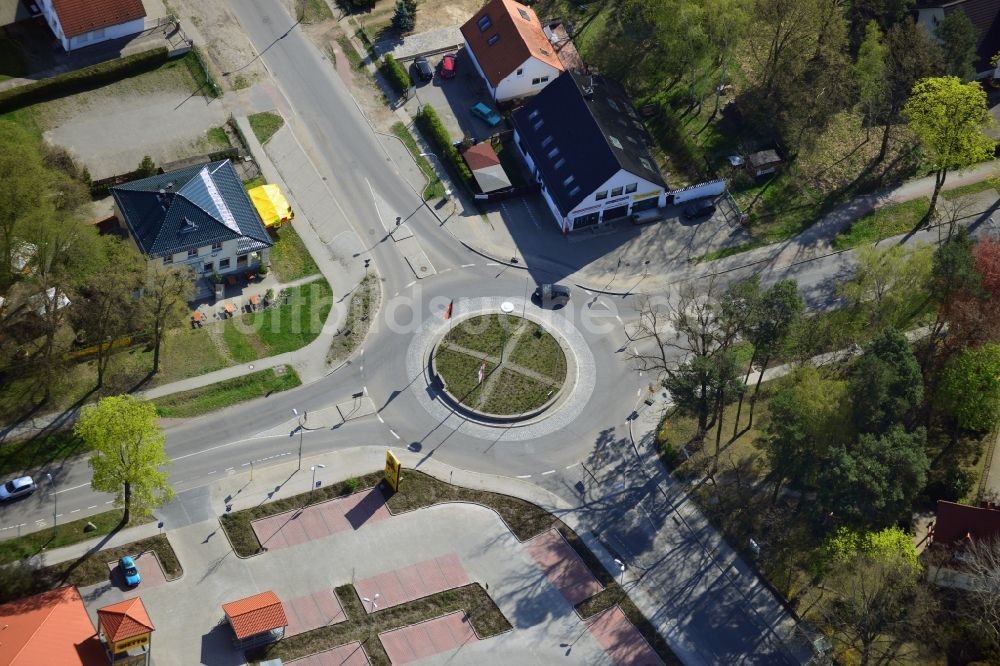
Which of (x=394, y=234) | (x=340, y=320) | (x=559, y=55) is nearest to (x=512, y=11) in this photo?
(x=559, y=55)

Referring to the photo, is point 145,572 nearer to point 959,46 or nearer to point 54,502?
point 54,502

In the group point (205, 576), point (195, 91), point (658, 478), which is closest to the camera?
point (205, 576)

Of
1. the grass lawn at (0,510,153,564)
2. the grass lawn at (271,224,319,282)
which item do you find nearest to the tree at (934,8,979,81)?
the grass lawn at (271,224,319,282)

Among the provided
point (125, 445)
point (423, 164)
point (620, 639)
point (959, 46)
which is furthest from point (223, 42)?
point (959, 46)

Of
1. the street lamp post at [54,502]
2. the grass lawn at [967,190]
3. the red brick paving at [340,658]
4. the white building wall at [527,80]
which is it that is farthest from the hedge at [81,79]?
the grass lawn at [967,190]

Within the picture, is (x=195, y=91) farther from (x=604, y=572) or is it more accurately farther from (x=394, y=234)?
(x=604, y=572)

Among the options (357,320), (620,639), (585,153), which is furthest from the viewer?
(585,153)
